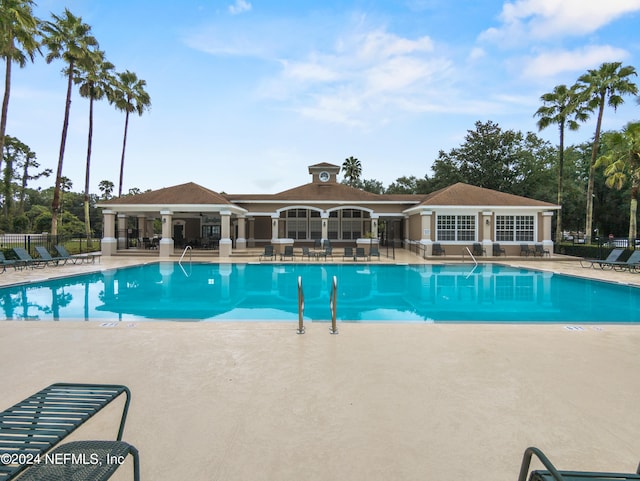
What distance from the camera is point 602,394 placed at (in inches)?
163

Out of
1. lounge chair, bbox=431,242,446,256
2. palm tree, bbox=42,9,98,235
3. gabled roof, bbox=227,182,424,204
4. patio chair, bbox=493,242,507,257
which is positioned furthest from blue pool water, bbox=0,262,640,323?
palm tree, bbox=42,9,98,235

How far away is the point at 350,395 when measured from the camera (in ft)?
13.4

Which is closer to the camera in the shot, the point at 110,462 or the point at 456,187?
the point at 110,462

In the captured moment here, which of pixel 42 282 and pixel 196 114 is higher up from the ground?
pixel 196 114

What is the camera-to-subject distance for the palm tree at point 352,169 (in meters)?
55.8

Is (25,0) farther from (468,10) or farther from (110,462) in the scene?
(110,462)

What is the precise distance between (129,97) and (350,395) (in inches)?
1435

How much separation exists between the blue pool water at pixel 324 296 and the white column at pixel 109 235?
8.37m

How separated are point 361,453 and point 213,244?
89.9 feet

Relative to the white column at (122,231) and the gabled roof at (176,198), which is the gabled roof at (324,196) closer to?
the gabled roof at (176,198)

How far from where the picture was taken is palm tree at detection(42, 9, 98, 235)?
2328cm

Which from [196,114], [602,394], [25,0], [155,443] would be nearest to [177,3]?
[25,0]

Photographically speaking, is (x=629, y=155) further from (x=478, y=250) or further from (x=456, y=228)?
Result: (x=456, y=228)

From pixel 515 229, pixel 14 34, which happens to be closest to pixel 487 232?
pixel 515 229
